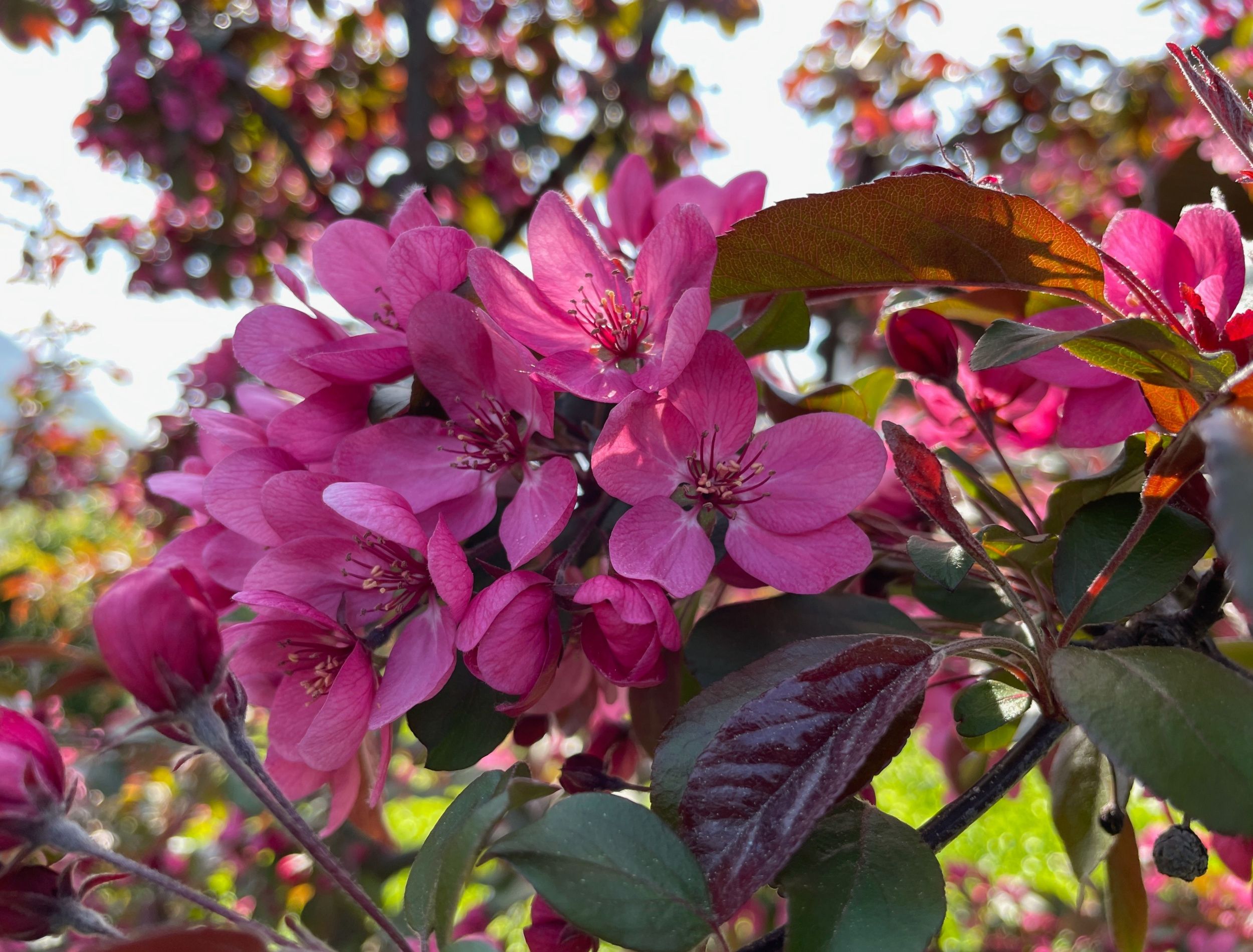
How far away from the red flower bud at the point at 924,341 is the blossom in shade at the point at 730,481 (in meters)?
0.21

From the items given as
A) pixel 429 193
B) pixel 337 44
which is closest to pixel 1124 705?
pixel 429 193

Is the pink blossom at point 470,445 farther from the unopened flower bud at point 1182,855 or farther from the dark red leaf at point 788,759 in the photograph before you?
the unopened flower bud at point 1182,855

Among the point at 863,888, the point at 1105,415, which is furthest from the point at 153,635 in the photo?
the point at 1105,415

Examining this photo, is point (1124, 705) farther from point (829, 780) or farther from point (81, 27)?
point (81, 27)

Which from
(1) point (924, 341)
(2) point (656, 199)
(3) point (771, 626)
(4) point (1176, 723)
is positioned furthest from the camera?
(2) point (656, 199)

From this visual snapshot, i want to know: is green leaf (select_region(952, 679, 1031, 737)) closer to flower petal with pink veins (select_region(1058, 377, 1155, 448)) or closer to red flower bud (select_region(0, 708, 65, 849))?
flower petal with pink veins (select_region(1058, 377, 1155, 448))

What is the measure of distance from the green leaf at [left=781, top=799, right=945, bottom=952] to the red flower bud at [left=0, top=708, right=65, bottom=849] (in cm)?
42

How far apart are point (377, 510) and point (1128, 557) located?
1.45ft

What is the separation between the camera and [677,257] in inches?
21.7

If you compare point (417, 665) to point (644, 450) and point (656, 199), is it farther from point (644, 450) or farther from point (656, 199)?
point (656, 199)

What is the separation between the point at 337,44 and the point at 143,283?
4.28ft

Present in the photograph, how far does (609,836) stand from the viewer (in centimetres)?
40

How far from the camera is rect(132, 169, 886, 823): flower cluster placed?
500mm

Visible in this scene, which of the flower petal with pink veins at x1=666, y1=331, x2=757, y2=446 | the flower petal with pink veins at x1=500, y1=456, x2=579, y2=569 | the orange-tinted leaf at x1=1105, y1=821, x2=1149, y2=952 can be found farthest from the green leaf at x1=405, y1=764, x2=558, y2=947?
the orange-tinted leaf at x1=1105, y1=821, x2=1149, y2=952
